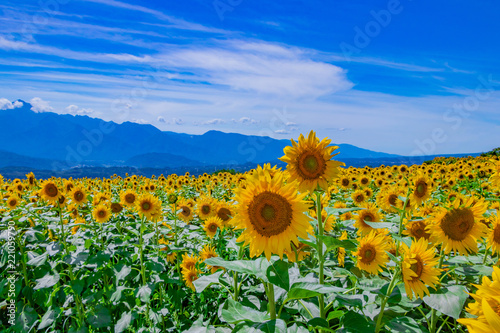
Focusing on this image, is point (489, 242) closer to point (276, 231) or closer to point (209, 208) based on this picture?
point (276, 231)

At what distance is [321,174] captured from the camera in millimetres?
2475

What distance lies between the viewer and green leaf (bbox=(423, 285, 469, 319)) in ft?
7.11

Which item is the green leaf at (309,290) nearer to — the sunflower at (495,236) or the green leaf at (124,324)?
the sunflower at (495,236)

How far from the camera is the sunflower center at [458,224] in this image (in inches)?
117

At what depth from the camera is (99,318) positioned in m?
4.00

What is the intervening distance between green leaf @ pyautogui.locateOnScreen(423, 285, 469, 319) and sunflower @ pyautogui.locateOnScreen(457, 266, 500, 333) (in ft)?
3.53

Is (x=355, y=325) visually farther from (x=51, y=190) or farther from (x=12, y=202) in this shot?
(x=12, y=202)

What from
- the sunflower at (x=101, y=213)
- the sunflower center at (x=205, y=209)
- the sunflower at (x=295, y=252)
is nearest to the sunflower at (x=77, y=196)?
the sunflower at (x=101, y=213)

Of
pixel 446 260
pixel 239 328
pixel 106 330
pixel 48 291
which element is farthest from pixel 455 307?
pixel 48 291

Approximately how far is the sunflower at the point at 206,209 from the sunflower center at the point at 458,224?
3.93m

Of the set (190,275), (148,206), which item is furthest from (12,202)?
(190,275)

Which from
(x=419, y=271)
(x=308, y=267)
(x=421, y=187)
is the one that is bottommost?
(x=308, y=267)

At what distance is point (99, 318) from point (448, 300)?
4.01 metres

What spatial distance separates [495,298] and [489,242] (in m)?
2.26
